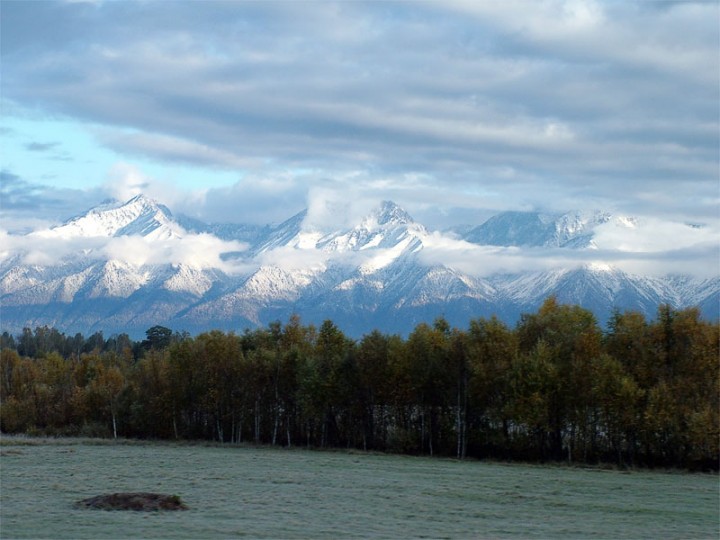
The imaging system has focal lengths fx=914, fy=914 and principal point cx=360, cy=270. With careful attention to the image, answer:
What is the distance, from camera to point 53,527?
42.4 metres

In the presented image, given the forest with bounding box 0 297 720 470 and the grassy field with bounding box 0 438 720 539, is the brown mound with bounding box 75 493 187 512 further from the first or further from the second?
the forest with bounding box 0 297 720 470

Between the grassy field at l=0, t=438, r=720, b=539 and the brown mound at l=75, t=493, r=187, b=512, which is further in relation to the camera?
the brown mound at l=75, t=493, r=187, b=512

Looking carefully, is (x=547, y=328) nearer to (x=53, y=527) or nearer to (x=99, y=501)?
(x=99, y=501)

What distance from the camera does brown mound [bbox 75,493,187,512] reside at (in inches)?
1927

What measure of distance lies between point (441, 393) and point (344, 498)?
4981cm

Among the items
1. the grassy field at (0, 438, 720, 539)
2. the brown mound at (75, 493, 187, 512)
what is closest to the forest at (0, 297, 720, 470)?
the grassy field at (0, 438, 720, 539)

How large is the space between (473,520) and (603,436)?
174 ft

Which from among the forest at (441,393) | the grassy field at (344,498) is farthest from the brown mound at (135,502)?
the forest at (441,393)

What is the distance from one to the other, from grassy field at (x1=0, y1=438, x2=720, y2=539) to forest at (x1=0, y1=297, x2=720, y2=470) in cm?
1002

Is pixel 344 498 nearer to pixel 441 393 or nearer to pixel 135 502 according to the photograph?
pixel 135 502

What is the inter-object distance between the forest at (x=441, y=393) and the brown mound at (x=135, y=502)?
52836mm

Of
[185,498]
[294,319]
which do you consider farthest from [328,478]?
[294,319]

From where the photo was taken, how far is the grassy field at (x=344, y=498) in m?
44.0

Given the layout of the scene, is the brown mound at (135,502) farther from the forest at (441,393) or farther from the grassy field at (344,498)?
the forest at (441,393)
